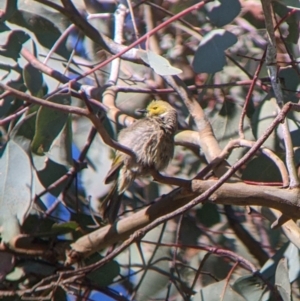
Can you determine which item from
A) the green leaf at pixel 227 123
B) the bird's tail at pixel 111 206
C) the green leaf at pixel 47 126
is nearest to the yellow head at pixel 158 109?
the green leaf at pixel 227 123

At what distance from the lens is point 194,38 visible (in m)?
4.10

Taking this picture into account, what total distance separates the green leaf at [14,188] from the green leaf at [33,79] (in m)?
0.29

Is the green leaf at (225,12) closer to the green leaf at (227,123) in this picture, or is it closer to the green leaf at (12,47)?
the green leaf at (227,123)

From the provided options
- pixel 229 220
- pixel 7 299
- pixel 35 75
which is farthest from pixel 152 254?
pixel 35 75

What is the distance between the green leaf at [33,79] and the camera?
324 centimetres

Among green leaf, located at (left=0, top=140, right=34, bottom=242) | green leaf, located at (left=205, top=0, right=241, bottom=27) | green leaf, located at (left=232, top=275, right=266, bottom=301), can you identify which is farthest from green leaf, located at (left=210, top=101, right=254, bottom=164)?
green leaf, located at (left=0, top=140, right=34, bottom=242)

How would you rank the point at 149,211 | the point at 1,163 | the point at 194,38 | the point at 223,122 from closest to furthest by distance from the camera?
1. the point at 149,211
2. the point at 1,163
3. the point at 223,122
4. the point at 194,38

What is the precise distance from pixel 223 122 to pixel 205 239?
2.13 ft

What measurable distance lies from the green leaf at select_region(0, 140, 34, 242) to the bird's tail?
0.44 metres

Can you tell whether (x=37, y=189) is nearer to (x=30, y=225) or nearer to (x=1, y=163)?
(x=30, y=225)

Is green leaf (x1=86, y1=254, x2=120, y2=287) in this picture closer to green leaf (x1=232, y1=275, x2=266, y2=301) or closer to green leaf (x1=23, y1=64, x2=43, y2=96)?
green leaf (x1=232, y1=275, x2=266, y2=301)

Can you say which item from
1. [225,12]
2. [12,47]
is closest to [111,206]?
[12,47]

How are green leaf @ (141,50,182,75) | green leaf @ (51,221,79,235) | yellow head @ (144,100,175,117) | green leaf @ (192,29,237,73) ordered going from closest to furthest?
green leaf @ (141,50,182,75), green leaf @ (192,29,237,73), green leaf @ (51,221,79,235), yellow head @ (144,100,175,117)

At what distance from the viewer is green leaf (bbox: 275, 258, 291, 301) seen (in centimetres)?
270
